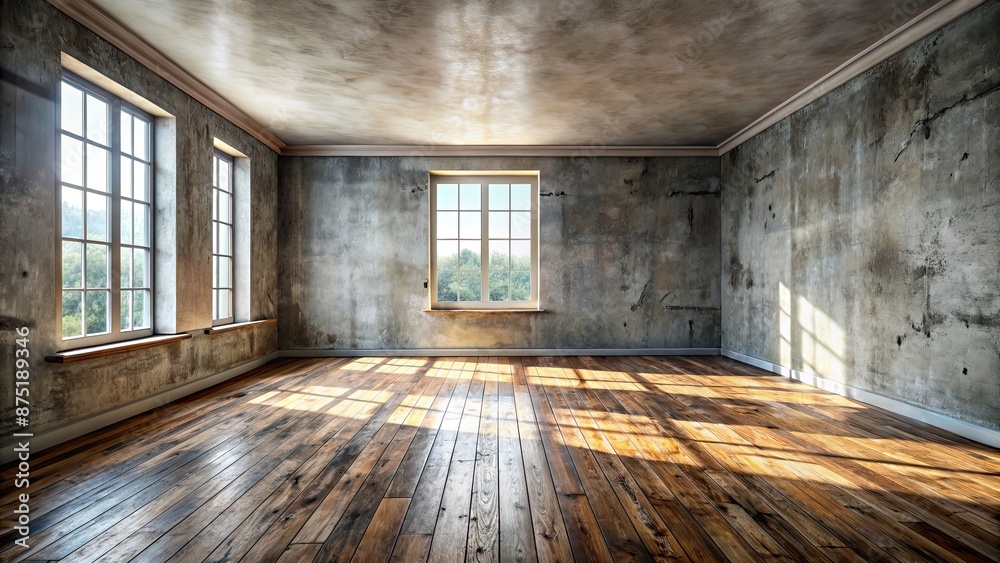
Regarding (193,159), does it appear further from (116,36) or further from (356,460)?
(356,460)

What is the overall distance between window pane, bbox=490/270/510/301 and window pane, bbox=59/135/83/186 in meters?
4.50

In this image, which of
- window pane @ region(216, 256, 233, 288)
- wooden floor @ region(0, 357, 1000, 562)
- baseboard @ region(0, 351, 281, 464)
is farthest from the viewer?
window pane @ region(216, 256, 233, 288)

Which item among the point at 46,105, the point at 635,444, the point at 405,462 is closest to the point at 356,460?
the point at 405,462

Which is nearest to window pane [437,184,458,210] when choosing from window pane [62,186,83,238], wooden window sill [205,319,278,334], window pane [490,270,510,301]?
window pane [490,270,510,301]

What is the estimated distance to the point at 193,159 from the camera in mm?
4516

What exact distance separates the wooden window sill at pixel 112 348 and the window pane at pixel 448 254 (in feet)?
10.7

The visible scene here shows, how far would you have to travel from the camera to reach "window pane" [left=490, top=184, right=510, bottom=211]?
6.84 metres

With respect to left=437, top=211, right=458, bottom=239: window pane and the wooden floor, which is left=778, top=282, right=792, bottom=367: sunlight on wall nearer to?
the wooden floor

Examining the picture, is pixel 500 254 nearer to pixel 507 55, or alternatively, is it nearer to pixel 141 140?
pixel 507 55

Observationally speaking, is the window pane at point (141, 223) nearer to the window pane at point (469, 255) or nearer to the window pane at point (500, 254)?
the window pane at point (469, 255)

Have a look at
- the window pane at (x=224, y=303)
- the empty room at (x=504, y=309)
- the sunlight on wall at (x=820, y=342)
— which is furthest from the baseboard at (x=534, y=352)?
the sunlight on wall at (x=820, y=342)

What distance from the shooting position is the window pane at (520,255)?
6.83 metres

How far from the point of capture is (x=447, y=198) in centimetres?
684

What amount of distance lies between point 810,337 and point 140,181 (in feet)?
20.5
